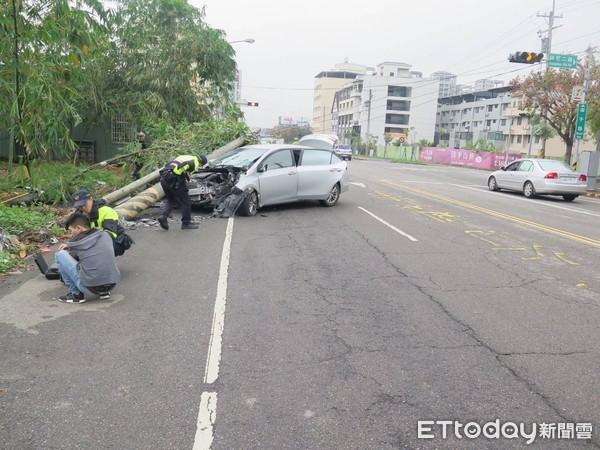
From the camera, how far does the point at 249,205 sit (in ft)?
36.4

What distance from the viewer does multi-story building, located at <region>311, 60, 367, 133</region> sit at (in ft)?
477

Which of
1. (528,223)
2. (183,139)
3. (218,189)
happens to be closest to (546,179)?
(528,223)

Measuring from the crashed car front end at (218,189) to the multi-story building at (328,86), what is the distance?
433 feet

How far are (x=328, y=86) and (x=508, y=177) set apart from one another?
432ft

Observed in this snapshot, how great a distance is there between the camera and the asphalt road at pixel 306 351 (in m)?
3.22

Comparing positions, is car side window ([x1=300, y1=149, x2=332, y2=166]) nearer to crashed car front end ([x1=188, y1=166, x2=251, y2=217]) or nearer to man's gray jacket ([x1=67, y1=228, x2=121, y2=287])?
crashed car front end ([x1=188, y1=166, x2=251, y2=217])

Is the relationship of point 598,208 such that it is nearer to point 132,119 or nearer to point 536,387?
point 536,387

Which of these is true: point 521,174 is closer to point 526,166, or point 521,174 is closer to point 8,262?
point 526,166

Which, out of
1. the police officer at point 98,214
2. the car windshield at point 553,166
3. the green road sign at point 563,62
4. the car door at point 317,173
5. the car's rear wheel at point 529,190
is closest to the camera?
the police officer at point 98,214

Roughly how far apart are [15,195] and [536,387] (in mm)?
11340

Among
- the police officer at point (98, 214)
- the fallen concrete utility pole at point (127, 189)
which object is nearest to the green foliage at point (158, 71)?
the fallen concrete utility pole at point (127, 189)

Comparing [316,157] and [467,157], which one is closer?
[316,157]

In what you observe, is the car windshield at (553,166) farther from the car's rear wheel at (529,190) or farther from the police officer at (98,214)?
the police officer at (98,214)

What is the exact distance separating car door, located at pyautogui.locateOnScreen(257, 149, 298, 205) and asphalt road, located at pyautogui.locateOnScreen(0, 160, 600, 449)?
322 centimetres
